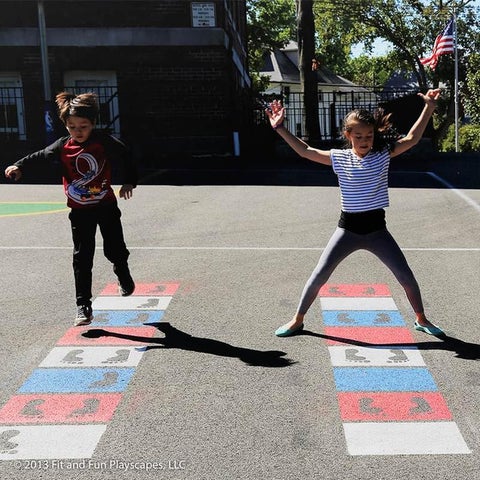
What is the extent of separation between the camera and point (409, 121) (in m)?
27.1

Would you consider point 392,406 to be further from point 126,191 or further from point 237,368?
point 126,191

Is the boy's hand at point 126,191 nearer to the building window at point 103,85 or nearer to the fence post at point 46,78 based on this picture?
the fence post at point 46,78

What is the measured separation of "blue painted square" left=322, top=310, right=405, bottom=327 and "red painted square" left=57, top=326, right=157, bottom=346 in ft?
4.47

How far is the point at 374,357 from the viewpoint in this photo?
15.7ft

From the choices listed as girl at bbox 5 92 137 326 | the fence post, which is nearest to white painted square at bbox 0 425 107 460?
girl at bbox 5 92 137 326

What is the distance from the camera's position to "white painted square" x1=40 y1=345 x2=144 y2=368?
4.71 m

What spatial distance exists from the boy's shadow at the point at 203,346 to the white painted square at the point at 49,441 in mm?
1322

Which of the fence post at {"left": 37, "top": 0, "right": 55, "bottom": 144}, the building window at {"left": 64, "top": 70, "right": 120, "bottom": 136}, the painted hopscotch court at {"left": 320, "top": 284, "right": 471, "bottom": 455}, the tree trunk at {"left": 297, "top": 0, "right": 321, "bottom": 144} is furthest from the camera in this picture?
the tree trunk at {"left": 297, "top": 0, "right": 321, "bottom": 144}

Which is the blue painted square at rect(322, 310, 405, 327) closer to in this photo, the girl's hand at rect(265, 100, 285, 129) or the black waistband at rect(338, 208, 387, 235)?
the black waistband at rect(338, 208, 387, 235)

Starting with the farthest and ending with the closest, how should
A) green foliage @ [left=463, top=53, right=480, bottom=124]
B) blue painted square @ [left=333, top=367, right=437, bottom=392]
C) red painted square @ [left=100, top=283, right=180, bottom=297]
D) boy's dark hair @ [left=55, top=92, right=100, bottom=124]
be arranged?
1. green foliage @ [left=463, top=53, right=480, bottom=124]
2. red painted square @ [left=100, top=283, right=180, bottom=297]
3. boy's dark hair @ [left=55, top=92, right=100, bottom=124]
4. blue painted square @ [left=333, top=367, right=437, bottom=392]

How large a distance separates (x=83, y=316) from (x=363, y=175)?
2285mm

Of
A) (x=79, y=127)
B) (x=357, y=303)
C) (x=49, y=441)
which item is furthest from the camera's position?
(x=357, y=303)

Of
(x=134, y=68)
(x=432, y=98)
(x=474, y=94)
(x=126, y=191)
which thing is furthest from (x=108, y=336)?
(x=474, y=94)

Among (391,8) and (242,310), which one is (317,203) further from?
(391,8)
